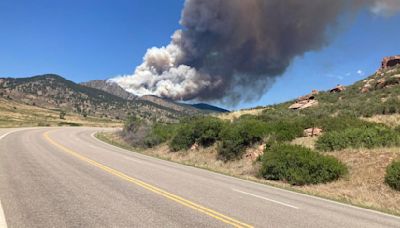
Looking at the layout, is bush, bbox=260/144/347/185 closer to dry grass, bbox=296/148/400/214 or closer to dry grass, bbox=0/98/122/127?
dry grass, bbox=296/148/400/214

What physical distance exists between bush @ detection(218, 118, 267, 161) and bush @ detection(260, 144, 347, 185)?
462 centimetres

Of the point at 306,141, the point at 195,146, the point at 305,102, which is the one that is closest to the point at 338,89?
the point at 305,102

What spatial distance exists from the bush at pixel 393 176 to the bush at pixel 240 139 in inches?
412

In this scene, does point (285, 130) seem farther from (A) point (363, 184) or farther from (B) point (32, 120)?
(B) point (32, 120)

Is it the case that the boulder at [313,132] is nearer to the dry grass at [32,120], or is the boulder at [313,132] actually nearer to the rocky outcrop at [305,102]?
the rocky outcrop at [305,102]

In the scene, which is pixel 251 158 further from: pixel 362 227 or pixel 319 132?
pixel 362 227

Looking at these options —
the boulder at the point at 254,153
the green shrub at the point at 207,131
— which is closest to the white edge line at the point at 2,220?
the boulder at the point at 254,153

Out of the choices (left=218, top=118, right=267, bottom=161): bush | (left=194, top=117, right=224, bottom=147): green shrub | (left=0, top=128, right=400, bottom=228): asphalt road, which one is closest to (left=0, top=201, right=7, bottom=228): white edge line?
(left=0, top=128, right=400, bottom=228): asphalt road

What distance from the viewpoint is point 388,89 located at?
137 ft

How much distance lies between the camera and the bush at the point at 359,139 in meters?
18.4

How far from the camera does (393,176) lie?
44.1 ft

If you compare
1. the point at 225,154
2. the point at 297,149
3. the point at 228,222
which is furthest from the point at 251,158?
the point at 228,222

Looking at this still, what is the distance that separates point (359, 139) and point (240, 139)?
742 cm

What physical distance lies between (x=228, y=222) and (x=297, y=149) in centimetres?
1130
